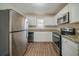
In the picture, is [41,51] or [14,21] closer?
[14,21]

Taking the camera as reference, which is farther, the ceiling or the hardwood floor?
the ceiling

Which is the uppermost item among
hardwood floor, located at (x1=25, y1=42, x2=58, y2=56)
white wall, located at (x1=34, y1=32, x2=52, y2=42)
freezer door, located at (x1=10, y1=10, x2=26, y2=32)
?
freezer door, located at (x1=10, y1=10, x2=26, y2=32)

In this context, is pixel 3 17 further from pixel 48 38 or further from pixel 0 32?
pixel 48 38

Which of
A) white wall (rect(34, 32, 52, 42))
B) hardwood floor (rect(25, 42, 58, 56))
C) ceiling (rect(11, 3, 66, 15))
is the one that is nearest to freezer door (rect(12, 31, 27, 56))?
hardwood floor (rect(25, 42, 58, 56))

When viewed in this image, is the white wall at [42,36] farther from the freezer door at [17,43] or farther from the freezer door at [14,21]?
the freezer door at [14,21]

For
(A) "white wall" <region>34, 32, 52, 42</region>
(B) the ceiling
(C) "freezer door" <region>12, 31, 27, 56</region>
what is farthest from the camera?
(A) "white wall" <region>34, 32, 52, 42</region>

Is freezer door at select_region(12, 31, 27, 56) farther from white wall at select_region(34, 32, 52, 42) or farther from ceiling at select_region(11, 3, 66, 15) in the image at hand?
white wall at select_region(34, 32, 52, 42)

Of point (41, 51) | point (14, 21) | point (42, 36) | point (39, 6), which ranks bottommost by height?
point (41, 51)

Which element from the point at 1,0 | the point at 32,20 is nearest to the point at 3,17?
the point at 1,0

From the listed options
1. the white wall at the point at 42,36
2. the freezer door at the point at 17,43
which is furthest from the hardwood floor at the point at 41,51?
the white wall at the point at 42,36

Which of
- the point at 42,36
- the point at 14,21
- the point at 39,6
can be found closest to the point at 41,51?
the point at 39,6

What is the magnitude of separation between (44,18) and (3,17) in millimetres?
4756

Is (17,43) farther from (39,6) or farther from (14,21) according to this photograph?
(39,6)

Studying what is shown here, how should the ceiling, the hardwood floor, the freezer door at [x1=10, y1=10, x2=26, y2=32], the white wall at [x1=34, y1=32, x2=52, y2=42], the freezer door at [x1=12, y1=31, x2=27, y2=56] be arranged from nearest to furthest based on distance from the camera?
the freezer door at [x1=10, y1=10, x2=26, y2=32], the freezer door at [x1=12, y1=31, x2=27, y2=56], the hardwood floor, the ceiling, the white wall at [x1=34, y1=32, x2=52, y2=42]
